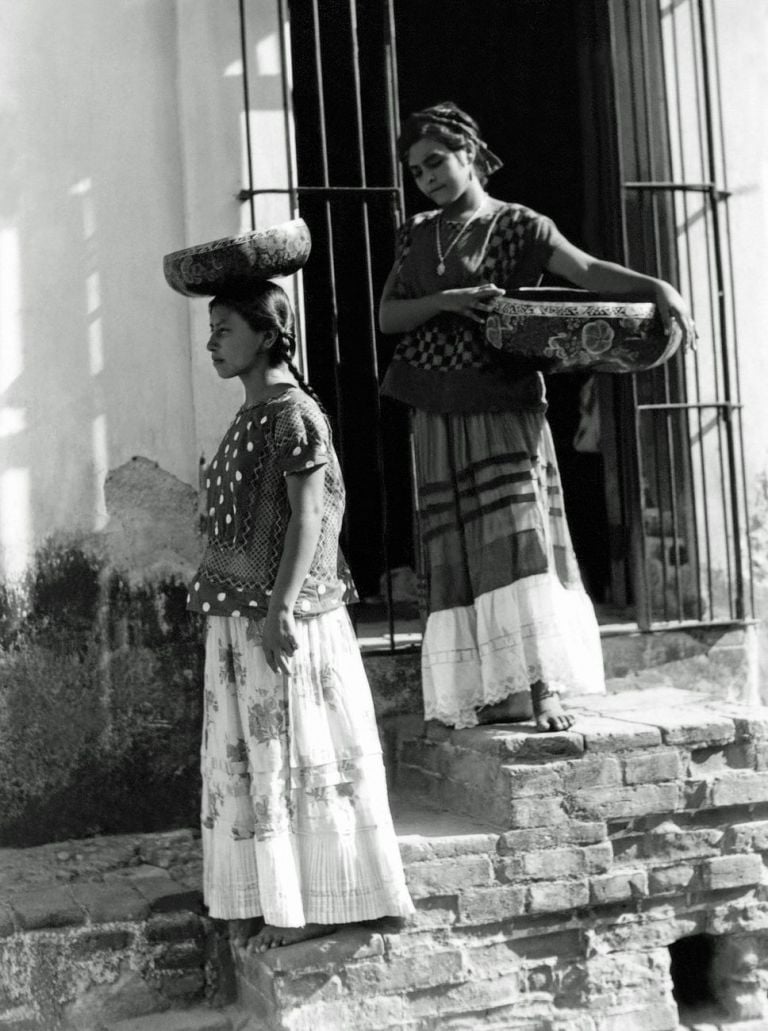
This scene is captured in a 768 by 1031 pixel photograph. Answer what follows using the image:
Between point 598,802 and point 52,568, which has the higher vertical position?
point 52,568

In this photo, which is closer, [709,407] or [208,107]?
[208,107]

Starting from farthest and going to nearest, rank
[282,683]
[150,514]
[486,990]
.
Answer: [150,514] → [486,990] → [282,683]

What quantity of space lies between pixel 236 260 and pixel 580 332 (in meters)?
1.00

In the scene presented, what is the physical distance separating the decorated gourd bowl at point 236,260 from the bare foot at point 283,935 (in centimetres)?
168

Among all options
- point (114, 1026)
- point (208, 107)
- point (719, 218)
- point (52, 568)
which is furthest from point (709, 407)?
point (114, 1026)

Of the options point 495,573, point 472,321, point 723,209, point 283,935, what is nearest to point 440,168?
point 472,321

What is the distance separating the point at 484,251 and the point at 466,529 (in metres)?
0.83

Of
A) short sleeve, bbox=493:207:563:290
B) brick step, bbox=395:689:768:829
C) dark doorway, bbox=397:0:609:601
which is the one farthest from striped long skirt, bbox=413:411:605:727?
dark doorway, bbox=397:0:609:601

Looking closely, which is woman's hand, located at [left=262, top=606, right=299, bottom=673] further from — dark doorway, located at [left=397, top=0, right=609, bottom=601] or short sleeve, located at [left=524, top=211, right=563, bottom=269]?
dark doorway, located at [left=397, top=0, right=609, bottom=601]

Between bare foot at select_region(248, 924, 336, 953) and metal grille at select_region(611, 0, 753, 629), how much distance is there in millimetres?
1965

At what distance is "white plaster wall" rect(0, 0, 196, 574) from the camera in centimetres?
416

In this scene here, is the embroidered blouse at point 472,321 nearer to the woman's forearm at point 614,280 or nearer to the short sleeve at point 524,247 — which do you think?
the short sleeve at point 524,247

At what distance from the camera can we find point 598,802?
3.85m

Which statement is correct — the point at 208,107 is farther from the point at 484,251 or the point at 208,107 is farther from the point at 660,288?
the point at 660,288
